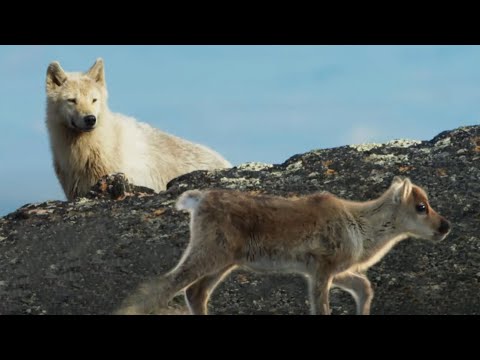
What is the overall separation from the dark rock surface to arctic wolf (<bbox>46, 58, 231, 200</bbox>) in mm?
4284

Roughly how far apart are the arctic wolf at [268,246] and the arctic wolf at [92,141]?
28.5 feet

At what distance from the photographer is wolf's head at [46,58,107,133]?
57.2 ft

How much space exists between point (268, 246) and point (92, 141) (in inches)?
383

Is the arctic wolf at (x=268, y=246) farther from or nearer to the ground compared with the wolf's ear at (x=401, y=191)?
nearer to the ground

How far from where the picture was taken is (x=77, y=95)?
17359 millimetres

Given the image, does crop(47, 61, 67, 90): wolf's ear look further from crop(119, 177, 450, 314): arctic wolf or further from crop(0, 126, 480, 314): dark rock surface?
crop(119, 177, 450, 314): arctic wolf

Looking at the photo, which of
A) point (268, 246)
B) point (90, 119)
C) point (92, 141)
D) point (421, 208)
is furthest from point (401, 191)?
point (92, 141)

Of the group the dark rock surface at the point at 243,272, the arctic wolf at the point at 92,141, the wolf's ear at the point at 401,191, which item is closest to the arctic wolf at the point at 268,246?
the wolf's ear at the point at 401,191

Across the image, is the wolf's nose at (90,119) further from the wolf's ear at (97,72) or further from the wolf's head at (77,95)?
the wolf's ear at (97,72)

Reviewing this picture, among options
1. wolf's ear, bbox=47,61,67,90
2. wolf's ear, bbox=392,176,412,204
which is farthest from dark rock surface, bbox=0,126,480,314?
wolf's ear, bbox=47,61,67,90

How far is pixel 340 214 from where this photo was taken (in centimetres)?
978

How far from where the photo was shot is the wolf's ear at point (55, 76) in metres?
17.6

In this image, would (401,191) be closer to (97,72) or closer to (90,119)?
(90,119)
